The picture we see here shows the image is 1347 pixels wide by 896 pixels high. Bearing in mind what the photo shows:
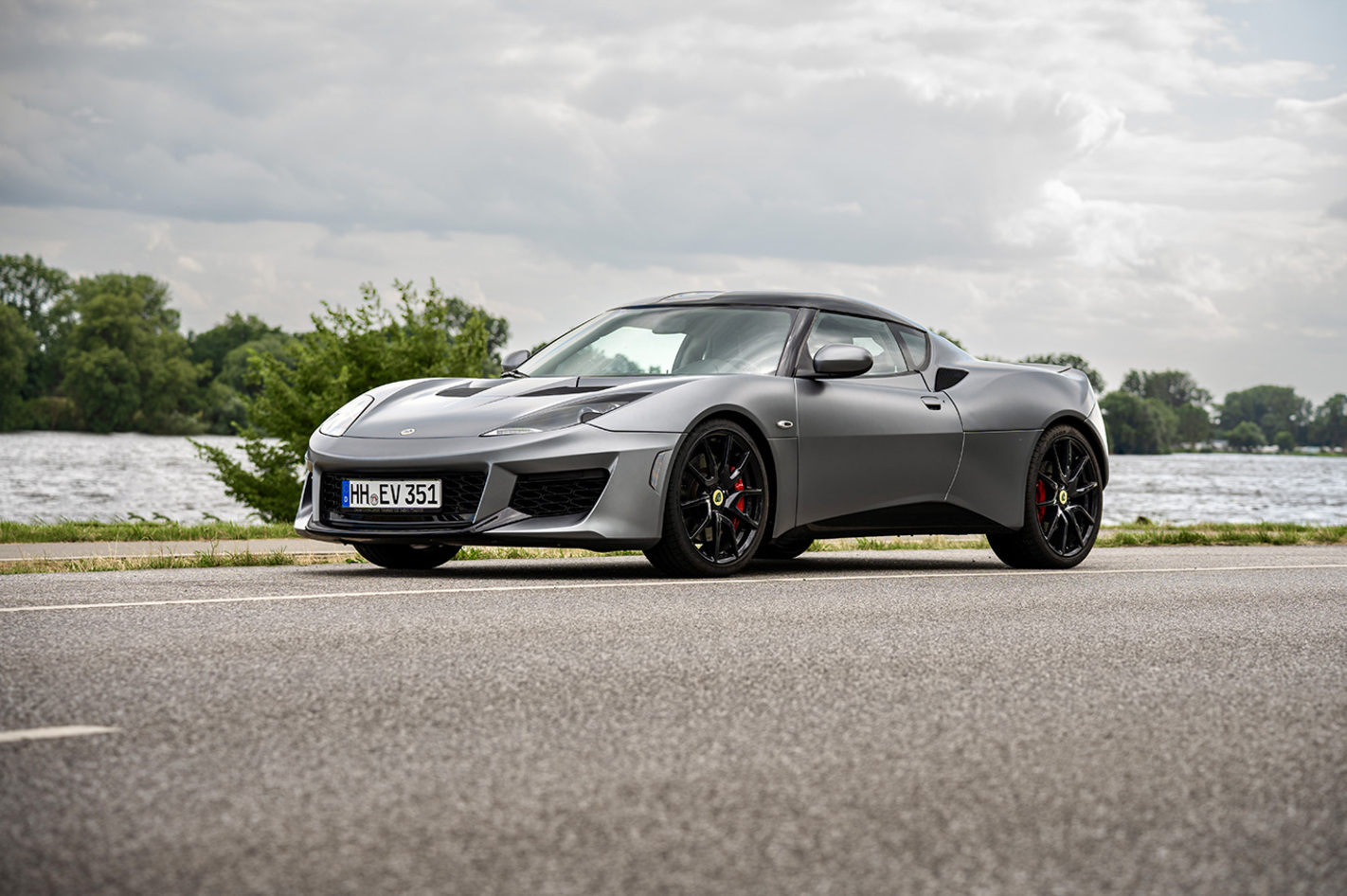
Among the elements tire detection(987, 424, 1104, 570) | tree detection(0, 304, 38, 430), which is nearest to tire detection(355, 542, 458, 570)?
tire detection(987, 424, 1104, 570)

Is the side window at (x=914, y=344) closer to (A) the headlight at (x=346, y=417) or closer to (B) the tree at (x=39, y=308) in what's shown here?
(A) the headlight at (x=346, y=417)

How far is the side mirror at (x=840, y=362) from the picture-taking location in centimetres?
795

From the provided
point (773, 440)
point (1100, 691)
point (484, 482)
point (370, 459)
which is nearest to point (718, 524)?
point (773, 440)

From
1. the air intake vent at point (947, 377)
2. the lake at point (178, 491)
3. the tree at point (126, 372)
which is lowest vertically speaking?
the lake at point (178, 491)

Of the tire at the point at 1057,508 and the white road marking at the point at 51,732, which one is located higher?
the tire at the point at 1057,508

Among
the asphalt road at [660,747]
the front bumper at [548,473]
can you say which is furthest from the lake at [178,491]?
the asphalt road at [660,747]

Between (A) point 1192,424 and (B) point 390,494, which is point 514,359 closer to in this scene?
(B) point 390,494

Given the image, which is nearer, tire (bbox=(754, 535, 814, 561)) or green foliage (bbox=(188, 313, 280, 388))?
tire (bbox=(754, 535, 814, 561))

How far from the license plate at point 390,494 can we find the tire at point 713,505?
1111mm

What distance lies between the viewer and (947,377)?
8984 millimetres

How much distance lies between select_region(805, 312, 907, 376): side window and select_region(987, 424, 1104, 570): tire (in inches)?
42.4

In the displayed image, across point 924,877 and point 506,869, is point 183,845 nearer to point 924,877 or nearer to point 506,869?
point 506,869

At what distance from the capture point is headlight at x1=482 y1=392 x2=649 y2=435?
23.8 feet

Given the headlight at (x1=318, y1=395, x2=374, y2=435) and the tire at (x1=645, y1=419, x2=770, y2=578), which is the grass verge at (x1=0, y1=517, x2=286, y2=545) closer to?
the headlight at (x1=318, y1=395, x2=374, y2=435)
